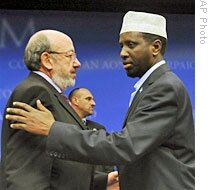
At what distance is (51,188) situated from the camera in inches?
61.6

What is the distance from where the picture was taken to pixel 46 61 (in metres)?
1.64

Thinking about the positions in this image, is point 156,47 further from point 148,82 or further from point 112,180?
point 112,180

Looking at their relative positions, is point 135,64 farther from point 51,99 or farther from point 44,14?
point 44,14

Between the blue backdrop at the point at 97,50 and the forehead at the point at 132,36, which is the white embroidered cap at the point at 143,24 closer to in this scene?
the forehead at the point at 132,36

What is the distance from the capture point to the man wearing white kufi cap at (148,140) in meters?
1.49

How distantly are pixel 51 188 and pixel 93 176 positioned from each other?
0.20 m

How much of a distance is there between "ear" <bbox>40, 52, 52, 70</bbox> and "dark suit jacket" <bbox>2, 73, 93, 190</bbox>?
0.05m

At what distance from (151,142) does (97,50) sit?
7.13 ft

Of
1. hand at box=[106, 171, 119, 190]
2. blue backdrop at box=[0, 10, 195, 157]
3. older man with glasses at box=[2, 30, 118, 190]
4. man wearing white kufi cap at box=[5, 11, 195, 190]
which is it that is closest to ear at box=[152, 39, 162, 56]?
man wearing white kufi cap at box=[5, 11, 195, 190]

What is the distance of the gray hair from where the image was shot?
1.63m

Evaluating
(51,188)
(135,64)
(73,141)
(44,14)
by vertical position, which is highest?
(44,14)

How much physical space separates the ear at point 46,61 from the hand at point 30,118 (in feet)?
0.53

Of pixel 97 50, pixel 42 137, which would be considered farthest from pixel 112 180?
pixel 97 50
